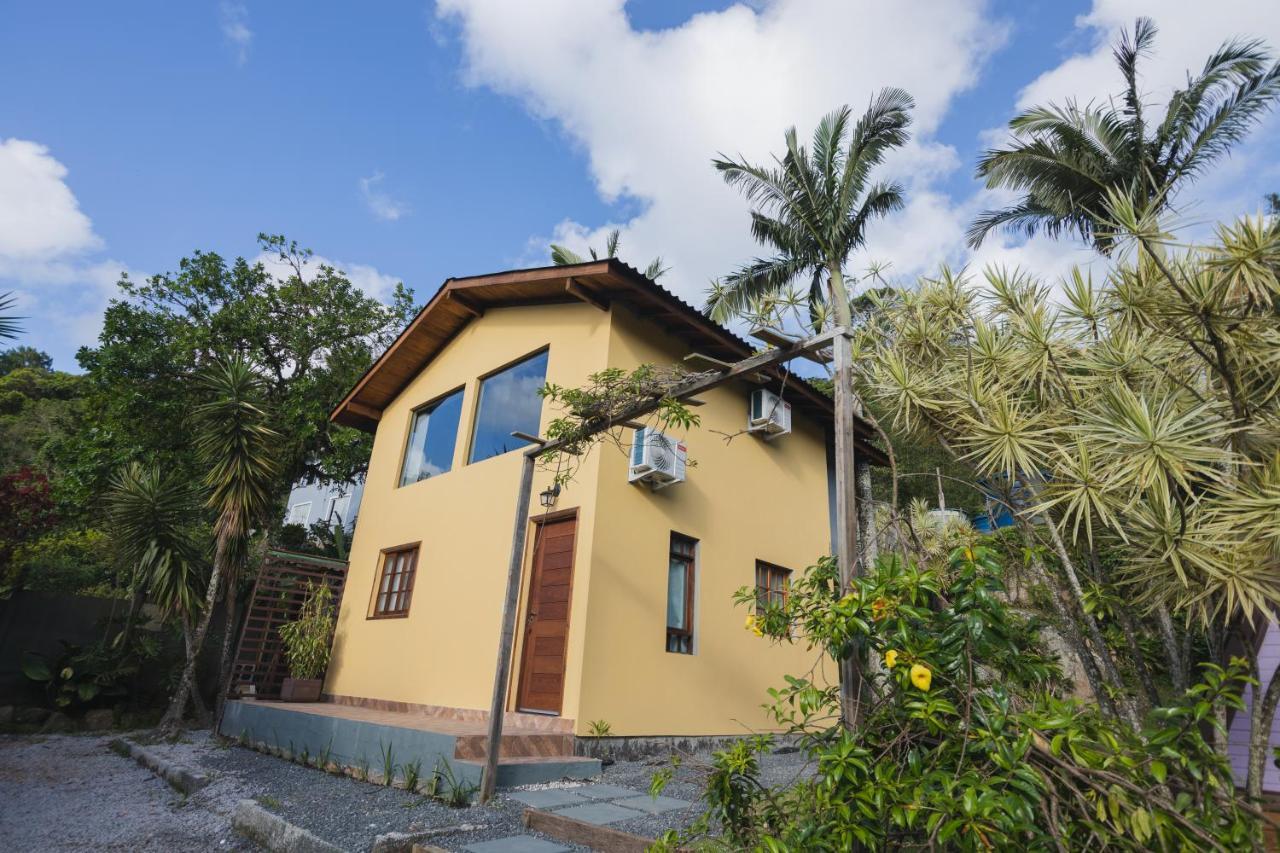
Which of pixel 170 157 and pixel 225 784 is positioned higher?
pixel 170 157

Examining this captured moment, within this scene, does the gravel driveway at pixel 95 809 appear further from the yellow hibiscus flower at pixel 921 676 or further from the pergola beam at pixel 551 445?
the yellow hibiscus flower at pixel 921 676

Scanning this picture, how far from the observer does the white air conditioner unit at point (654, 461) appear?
665 centimetres

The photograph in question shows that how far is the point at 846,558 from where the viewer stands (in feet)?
9.73

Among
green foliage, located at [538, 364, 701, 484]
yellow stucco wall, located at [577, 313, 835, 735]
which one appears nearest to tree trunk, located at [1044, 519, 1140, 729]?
green foliage, located at [538, 364, 701, 484]

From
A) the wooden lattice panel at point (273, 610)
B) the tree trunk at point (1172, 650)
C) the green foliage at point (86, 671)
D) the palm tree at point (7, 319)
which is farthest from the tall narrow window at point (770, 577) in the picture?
the green foliage at point (86, 671)

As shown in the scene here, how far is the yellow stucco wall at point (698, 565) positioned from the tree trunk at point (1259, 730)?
336 cm

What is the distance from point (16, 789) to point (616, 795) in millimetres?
5842

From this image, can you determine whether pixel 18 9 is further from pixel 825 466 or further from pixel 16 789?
pixel 825 466

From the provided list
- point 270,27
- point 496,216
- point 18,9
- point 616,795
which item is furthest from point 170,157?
point 616,795

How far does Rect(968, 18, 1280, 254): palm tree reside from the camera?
10445 millimetres

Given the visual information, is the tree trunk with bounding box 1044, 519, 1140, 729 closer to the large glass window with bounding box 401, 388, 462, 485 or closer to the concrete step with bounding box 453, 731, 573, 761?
the concrete step with bounding box 453, 731, 573, 761

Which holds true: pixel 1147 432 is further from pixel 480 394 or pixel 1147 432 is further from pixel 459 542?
pixel 480 394

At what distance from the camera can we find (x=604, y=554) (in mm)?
6340

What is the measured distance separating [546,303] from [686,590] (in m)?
4.06
